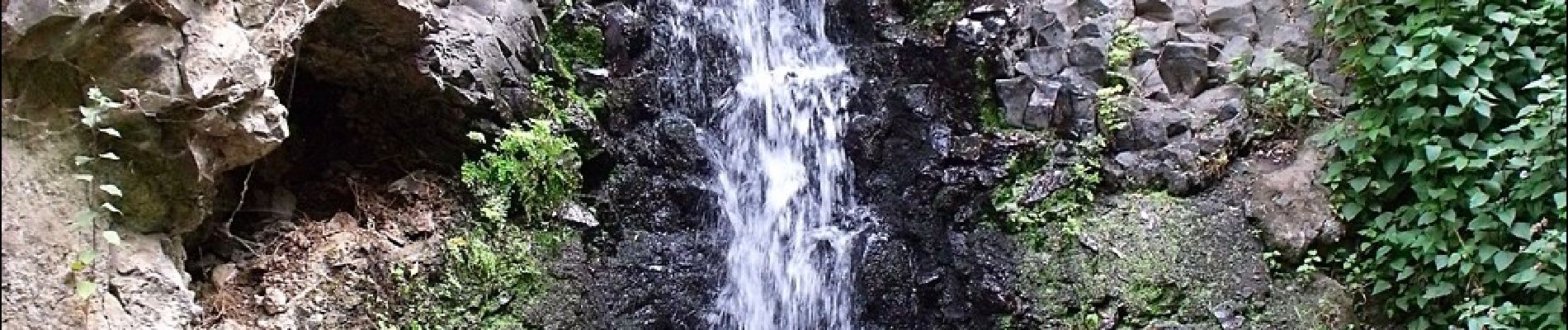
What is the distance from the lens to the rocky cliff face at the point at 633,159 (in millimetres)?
3182

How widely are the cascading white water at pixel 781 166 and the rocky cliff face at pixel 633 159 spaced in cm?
13

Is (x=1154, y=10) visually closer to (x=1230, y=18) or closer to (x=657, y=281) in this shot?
(x=1230, y=18)

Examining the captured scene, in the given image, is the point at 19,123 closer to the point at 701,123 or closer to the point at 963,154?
the point at 701,123

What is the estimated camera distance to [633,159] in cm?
573

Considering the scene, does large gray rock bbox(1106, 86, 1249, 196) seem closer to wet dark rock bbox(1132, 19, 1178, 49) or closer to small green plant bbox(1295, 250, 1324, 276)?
wet dark rock bbox(1132, 19, 1178, 49)

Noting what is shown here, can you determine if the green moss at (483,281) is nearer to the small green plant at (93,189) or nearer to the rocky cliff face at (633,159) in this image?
the rocky cliff face at (633,159)

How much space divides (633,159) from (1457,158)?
12.8 feet

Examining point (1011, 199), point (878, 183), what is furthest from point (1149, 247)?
point (878, 183)

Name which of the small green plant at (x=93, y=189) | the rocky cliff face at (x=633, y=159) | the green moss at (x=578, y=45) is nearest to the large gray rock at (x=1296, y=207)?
the rocky cliff face at (x=633, y=159)

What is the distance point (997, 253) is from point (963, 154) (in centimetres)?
65

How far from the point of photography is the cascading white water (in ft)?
18.7

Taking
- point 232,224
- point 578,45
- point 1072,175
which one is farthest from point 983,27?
point 232,224

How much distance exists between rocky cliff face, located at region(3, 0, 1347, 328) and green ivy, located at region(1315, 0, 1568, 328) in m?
0.33

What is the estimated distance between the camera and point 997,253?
17.6 feet
